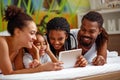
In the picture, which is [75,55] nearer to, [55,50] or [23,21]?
[55,50]

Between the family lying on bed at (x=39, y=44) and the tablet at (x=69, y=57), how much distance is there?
0.03m

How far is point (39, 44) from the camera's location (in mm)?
1658

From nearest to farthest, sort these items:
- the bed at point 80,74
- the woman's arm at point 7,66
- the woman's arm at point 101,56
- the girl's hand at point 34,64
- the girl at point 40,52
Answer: the bed at point 80,74
the woman's arm at point 7,66
the girl's hand at point 34,64
the girl at point 40,52
the woman's arm at point 101,56

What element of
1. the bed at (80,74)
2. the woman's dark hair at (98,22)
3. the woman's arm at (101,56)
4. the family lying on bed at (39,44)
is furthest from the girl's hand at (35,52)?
the woman's dark hair at (98,22)

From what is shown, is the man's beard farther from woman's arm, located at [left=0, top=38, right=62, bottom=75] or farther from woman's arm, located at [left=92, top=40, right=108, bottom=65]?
woman's arm, located at [left=0, top=38, right=62, bottom=75]

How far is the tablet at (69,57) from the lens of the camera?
147 cm

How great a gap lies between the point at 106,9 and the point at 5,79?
5.57ft

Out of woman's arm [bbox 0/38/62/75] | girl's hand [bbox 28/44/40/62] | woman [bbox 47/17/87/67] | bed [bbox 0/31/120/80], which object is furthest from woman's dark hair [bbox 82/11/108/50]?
woman's arm [bbox 0/38/62/75]

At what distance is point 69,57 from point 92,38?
450mm

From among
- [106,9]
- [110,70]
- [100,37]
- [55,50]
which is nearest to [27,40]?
[55,50]

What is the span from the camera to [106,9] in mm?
2660

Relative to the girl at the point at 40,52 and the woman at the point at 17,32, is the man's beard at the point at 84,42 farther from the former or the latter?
the woman at the point at 17,32

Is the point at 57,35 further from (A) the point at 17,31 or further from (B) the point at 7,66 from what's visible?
(B) the point at 7,66

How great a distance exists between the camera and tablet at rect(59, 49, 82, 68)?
4.83 feet
